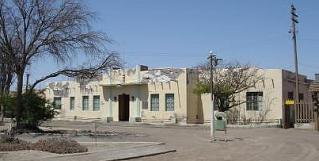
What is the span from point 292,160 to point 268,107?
22435mm

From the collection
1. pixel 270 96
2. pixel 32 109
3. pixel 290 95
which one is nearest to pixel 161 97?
pixel 270 96

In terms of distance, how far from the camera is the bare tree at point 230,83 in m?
38.8

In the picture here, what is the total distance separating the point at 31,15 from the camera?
27.2 metres

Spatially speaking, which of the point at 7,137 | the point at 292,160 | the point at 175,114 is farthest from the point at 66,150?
the point at 175,114

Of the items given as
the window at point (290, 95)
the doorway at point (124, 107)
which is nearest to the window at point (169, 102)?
the doorway at point (124, 107)

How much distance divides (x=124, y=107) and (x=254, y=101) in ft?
41.6

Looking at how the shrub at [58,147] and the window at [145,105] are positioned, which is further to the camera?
the window at [145,105]

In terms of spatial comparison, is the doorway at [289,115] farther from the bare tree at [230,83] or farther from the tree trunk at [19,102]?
the tree trunk at [19,102]

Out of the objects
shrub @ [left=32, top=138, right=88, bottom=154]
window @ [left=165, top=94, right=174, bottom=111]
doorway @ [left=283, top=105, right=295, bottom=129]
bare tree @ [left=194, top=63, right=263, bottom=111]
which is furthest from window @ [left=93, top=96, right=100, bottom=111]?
shrub @ [left=32, top=138, right=88, bottom=154]

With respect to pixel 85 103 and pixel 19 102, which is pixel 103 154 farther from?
pixel 85 103

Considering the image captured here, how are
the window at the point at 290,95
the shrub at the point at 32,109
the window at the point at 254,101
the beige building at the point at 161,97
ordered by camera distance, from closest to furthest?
the shrub at the point at 32,109, the beige building at the point at 161,97, the window at the point at 254,101, the window at the point at 290,95

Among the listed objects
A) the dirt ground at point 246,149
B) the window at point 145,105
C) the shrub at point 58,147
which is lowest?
the dirt ground at point 246,149

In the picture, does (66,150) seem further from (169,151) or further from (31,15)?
(31,15)

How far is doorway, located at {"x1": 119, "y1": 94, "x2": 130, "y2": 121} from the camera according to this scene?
4709cm
